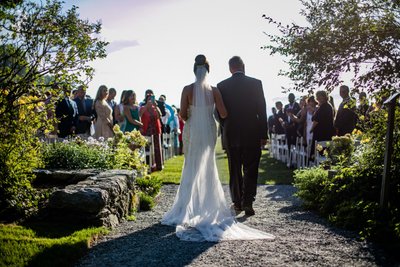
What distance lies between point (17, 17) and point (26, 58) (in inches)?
21.5

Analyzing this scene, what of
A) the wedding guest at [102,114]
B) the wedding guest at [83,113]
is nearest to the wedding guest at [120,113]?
the wedding guest at [102,114]

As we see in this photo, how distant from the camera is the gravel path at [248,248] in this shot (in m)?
5.40

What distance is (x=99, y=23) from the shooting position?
7.66 m

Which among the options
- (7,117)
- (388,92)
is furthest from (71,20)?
(388,92)

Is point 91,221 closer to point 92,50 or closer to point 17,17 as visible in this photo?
point 92,50

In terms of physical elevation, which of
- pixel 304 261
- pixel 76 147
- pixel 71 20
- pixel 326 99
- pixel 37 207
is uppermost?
pixel 71 20

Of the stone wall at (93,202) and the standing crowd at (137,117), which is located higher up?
the standing crowd at (137,117)

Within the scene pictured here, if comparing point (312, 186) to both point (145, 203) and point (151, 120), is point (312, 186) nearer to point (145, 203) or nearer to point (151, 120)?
point (145, 203)

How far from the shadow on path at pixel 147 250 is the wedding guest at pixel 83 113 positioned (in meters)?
8.52

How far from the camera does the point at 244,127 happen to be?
8539 mm

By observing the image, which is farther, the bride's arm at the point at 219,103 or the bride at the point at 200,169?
the bride's arm at the point at 219,103

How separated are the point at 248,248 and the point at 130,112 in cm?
915

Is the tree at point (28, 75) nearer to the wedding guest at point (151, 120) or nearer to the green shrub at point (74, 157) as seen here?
the green shrub at point (74, 157)

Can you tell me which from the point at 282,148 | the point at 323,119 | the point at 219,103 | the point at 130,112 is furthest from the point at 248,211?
the point at 282,148
